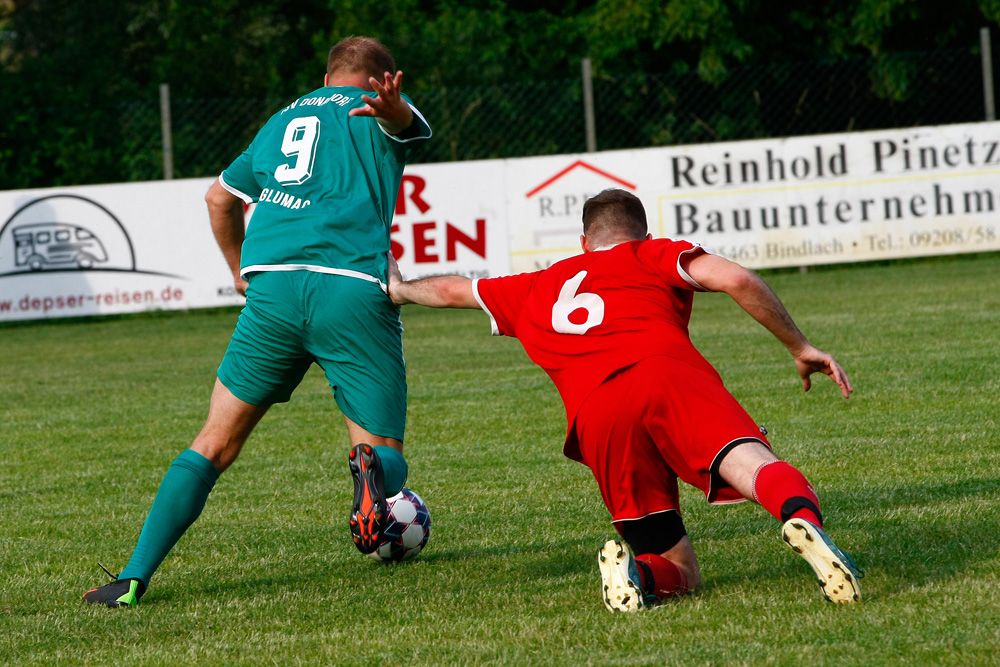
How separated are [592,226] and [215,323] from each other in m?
11.3

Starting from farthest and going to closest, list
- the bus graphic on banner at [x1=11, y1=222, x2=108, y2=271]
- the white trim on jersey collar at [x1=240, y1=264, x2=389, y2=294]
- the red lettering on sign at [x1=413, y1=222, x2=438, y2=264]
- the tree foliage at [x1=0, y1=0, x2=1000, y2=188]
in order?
the tree foliage at [x1=0, y1=0, x2=1000, y2=188], the red lettering on sign at [x1=413, y1=222, x2=438, y2=264], the bus graphic on banner at [x1=11, y1=222, x2=108, y2=271], the white trim on jersey collar at [x1=240, y1=264, x2=389, y2=294]

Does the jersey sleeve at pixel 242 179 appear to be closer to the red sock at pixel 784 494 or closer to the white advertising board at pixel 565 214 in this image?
the red sock at pixel 784 494

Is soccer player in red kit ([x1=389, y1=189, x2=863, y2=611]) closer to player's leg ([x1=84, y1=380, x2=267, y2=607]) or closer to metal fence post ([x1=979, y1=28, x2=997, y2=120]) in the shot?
player's leg ([x1=84, y1=380, x2=267, y2=607])

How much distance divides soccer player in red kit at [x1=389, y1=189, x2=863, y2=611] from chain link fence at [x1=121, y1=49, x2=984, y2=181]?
42.3ft

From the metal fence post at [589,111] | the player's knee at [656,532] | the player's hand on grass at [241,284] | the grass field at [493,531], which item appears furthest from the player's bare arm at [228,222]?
the metal fence post at [589,111]

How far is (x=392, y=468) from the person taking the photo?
4086mm

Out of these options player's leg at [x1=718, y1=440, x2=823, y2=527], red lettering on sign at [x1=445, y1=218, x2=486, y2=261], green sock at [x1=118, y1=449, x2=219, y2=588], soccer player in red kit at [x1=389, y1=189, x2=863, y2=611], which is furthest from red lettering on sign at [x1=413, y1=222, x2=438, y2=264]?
player's leg at [x1=718, y1=440, x2=823, y2=527]

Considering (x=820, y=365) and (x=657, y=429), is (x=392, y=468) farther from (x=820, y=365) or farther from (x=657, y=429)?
(x=820, y=365)

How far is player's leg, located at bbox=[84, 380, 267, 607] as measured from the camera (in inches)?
163

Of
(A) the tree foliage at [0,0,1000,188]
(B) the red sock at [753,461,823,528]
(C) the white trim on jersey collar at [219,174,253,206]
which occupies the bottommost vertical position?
(B) the red sock at [753,461,823,528]

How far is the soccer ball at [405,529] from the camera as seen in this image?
4.57 m

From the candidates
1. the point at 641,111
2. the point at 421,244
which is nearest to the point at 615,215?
the point at 421,244

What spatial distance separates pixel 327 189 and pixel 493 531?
1505 mm

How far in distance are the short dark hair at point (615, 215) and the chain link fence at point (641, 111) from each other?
42.1 feet
